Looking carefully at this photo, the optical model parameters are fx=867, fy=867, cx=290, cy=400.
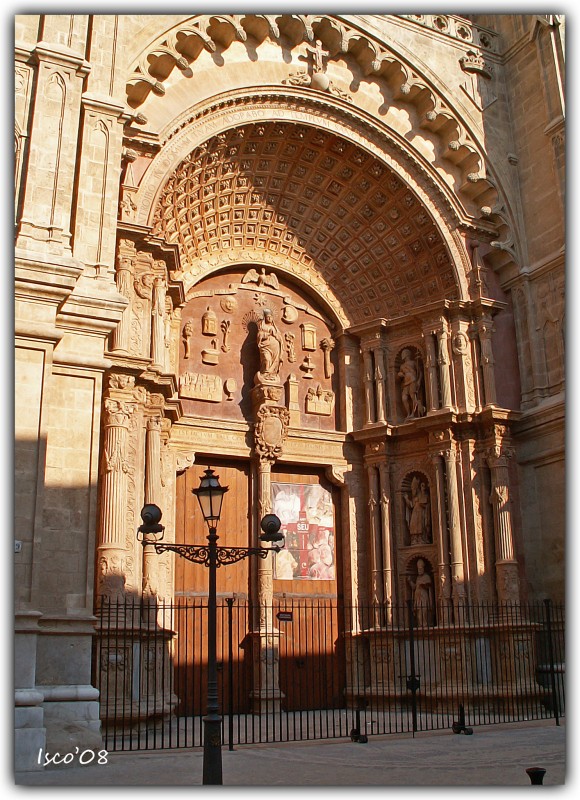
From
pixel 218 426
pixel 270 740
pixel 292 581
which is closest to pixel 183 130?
pixel 218 426

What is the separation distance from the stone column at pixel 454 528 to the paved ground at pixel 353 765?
15.6 feet

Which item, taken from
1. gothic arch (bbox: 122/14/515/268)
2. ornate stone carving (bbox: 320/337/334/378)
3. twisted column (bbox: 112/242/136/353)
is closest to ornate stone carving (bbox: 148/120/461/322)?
ornate stone carving (bbox: 320/337/334/378)

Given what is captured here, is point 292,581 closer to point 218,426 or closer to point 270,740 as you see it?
point 218,426

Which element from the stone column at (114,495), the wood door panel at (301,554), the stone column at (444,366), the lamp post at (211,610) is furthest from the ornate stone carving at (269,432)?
Result: the lamp post at (211,610)

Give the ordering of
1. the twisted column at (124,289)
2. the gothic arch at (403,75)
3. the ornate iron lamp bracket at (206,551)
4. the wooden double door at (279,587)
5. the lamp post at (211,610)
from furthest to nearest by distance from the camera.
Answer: the gothic arch at (403,75) < the wooden double door at (279,587) < the twisted column at (124,289) < the ornate iron lamp bracket at (206,551) < the lamp post at (211,610)

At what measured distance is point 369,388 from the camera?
Result: 64.7ft

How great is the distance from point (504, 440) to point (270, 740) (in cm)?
819

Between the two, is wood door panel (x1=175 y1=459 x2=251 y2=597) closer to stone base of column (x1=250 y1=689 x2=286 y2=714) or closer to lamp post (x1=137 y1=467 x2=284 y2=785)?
stone base of column (x1=250 y1=689 x2=286 y2=714)

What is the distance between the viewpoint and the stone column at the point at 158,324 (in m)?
15.8

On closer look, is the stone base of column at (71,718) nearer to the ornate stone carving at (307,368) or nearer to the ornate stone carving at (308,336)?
the ornate stone carving at (307,368)

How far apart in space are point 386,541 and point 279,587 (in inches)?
97.3

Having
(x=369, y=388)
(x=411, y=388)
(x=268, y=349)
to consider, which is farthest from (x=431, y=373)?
(x=268, y=349)

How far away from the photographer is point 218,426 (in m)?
18.1

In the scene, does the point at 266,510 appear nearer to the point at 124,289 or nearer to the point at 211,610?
the point at 124,289
